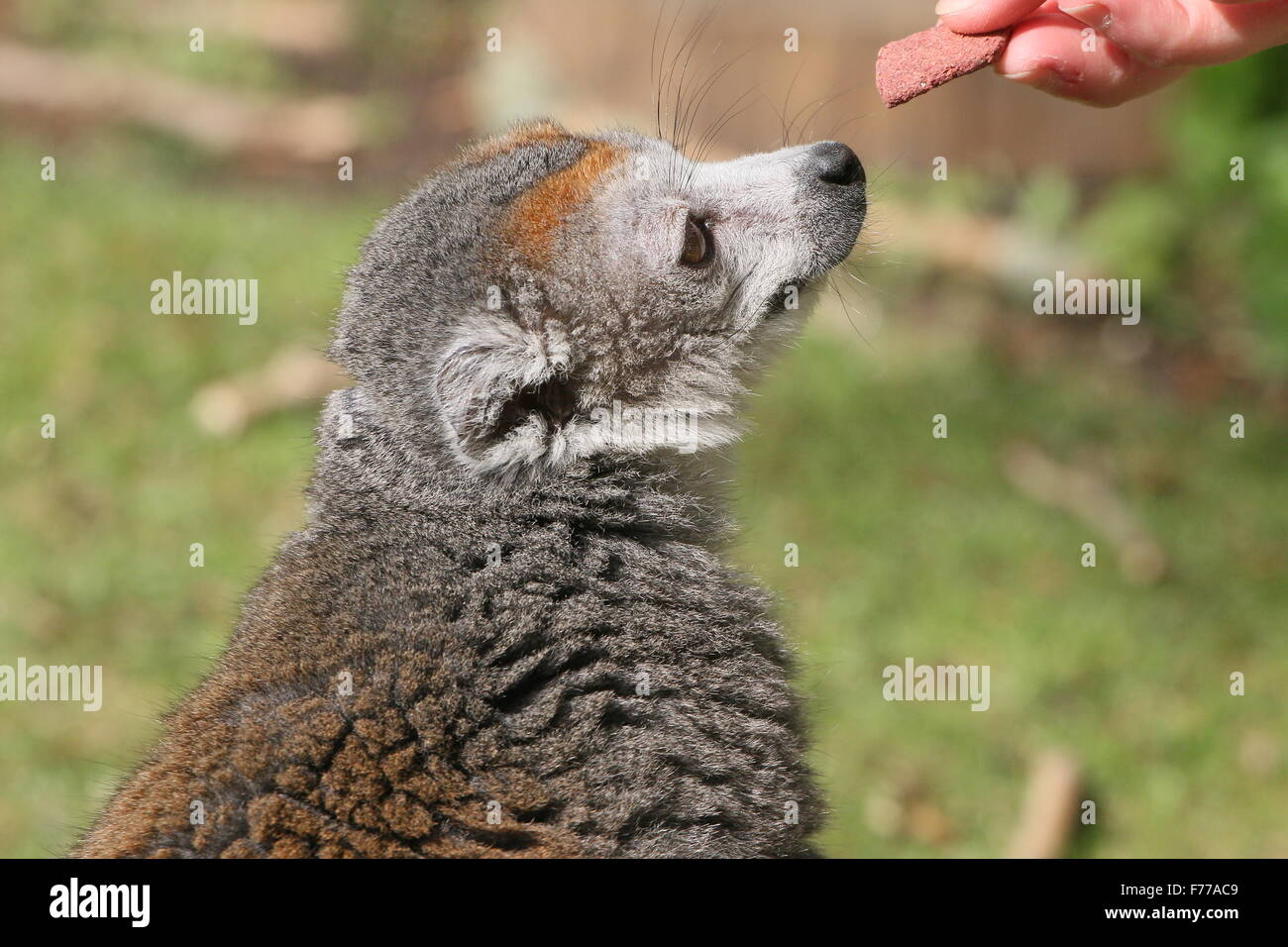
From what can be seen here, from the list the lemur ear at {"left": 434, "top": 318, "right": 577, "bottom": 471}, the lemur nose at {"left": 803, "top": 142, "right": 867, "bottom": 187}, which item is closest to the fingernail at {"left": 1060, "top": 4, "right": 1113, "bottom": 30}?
the lemur nose at {"left": 803, "top": 142, "right": 867, "bottom": 187}

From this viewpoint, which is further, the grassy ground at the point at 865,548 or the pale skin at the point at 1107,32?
the grassy ground at the point at 865,548

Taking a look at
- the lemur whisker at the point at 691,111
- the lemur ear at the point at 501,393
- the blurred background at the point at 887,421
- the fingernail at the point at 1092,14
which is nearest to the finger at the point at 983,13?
the fingernail at the point at 1092,14

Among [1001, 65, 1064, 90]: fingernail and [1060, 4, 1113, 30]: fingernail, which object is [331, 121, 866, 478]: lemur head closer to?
[1001, 65, 1064, 90]: fingernail

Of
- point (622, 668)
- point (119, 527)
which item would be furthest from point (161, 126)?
point (622, 668)

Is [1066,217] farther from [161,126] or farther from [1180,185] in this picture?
[161,126]

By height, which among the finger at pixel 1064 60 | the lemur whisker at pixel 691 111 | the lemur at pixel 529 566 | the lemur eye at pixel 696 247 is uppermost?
the lemur whisker at pixel 691 111

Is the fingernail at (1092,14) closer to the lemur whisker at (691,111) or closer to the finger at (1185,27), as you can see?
the finger at (1185,27)
